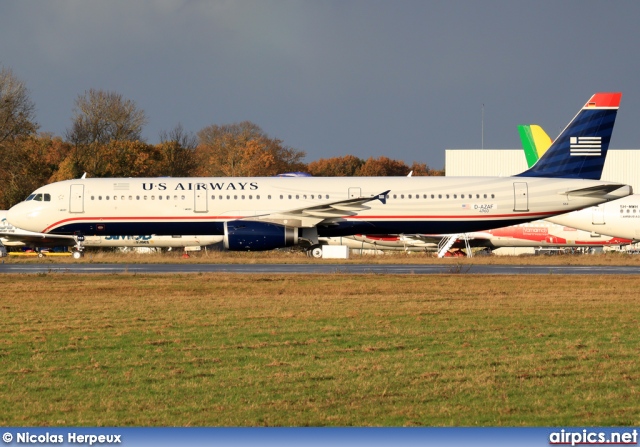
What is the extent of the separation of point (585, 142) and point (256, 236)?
15304 millimetres

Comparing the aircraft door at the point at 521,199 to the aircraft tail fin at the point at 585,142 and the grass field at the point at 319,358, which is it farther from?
the grass field at the point at 319,358

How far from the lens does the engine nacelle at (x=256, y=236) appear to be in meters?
35.0

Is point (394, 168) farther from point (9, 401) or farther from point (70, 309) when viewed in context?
point (9, 401)

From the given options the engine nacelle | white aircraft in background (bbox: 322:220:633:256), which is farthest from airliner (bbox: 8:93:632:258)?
white aircraft in background (bbox: 322:220:633:256)

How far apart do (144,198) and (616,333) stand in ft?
85.5

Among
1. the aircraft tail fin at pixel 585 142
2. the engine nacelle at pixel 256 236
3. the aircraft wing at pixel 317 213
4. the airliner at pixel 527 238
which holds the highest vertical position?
the aircraft tail fin at pixel 585 142

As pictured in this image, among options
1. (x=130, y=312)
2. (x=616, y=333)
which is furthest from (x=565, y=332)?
(x=130, y=312)

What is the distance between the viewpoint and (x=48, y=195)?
39250mm

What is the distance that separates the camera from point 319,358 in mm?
13141

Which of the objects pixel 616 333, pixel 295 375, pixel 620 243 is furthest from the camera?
pixel 620 243

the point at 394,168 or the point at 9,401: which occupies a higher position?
the point at 394,168
